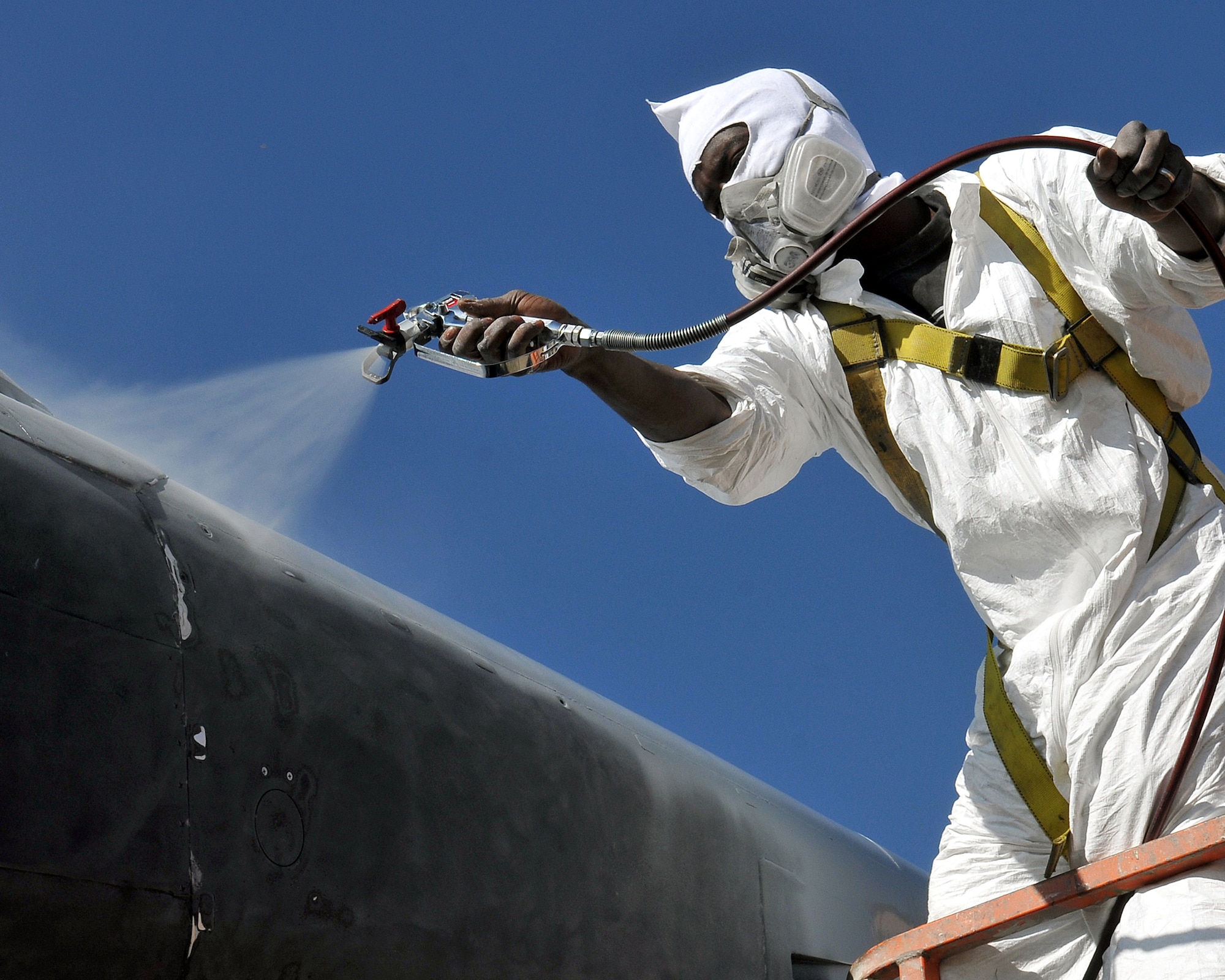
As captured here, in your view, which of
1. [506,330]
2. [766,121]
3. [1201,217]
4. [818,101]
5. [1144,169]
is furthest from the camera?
[818,101]

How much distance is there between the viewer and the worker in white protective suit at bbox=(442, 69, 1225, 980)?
2.28 meters

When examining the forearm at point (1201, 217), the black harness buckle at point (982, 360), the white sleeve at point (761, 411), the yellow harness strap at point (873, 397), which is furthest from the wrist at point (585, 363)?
the forearm at point (1201, 217)

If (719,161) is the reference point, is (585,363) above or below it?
below

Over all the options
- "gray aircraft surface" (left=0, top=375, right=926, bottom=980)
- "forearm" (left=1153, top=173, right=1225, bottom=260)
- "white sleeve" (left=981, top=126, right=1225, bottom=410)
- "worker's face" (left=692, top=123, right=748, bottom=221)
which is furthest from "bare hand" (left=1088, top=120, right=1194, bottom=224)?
"gray aircraft surface" (left=0, top=375, right=926, bottom=980)

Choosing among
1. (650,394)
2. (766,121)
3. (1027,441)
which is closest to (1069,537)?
(1027,441)

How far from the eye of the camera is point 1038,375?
2.65 meters

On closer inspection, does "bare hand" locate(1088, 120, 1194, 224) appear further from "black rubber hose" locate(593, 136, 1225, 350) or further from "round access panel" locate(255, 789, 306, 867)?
"round access panel" locate(255, 789, 306, 867)

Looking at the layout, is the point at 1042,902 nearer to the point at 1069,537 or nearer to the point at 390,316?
the point at 1069,537

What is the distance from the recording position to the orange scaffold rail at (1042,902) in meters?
2.10

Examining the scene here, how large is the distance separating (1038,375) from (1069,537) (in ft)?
1.19

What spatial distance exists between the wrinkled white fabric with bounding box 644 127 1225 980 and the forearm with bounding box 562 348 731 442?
44 millimetres

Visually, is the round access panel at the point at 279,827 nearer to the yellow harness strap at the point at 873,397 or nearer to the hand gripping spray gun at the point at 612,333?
the hand gripping spray gun at the point at 612,333

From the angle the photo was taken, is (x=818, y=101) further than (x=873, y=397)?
Yes

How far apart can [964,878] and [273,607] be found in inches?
62.6
